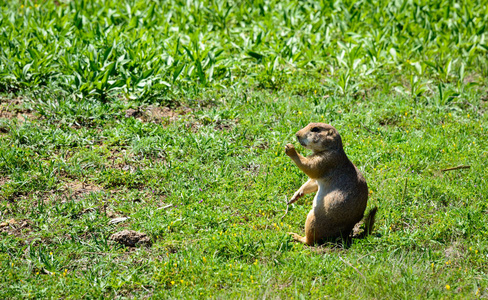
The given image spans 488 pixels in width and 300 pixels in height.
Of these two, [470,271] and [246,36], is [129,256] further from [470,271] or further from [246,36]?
[246,36]

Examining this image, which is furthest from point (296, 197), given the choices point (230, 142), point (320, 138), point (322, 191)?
point (230, 142)

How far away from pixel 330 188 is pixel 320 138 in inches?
17.9

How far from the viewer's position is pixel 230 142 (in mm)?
6438

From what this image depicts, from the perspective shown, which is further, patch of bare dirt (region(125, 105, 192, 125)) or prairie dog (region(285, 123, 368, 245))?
patch of bare dirt (region(125, 105, 192, 125))

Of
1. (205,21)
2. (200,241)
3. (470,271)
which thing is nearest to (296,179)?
(200,241)

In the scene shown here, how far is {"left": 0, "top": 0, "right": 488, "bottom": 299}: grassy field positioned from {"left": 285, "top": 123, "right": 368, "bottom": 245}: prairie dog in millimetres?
188

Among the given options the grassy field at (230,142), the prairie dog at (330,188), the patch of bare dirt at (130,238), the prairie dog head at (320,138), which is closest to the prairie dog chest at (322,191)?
the prairie dog at (330,188)

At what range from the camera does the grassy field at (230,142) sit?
173 inches

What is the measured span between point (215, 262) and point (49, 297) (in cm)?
128

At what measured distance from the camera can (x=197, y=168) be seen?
5.90 metres

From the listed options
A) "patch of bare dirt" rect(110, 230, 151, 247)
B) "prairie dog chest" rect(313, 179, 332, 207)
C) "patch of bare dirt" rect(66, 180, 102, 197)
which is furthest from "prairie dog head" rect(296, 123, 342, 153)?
"patch of bare dirt" rect(66, 180, 102, 197)

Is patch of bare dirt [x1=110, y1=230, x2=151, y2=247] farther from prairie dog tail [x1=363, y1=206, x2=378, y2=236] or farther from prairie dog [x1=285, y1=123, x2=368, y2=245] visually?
prairie dog tail [x1=363, y1=206, x2=378, y2=236]

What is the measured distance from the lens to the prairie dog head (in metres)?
4.85

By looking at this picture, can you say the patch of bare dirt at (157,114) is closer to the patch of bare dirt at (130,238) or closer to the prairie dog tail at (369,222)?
the patch of bare dirt at (130,238)
